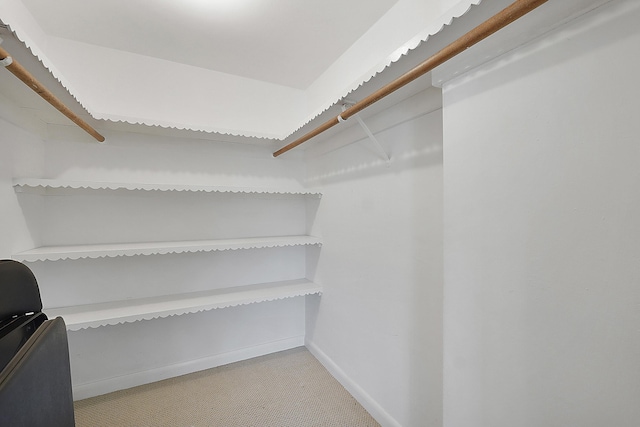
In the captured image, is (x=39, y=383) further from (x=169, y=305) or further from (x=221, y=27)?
(x=221, y=27)

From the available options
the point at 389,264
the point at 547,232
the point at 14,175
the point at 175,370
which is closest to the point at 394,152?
the point at 389,264

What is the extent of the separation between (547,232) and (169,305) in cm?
203

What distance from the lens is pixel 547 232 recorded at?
0.74 m

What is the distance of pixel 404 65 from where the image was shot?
1043 millimetres

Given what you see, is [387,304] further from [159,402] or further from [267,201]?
[159,402]

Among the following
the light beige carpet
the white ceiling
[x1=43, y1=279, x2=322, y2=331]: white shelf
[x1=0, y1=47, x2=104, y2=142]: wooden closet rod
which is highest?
the white ceiling

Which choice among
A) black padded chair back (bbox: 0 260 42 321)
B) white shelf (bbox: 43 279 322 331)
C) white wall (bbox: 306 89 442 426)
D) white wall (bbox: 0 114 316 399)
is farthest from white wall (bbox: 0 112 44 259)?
white wall (bbox: 306 89 442 426)

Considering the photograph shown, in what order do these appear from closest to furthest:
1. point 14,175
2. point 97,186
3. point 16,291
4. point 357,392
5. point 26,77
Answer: point 16,291 → point 26,77 → point 14,175 → point 97,186 → point 357,392

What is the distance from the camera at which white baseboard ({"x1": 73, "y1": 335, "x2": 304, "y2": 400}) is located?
5.96 ft

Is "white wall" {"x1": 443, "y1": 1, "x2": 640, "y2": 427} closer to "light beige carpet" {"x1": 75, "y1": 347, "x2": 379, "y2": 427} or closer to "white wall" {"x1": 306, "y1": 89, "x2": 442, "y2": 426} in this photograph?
"white wall" {"x1": 306, "y1": 89, "x2": 442, "y2": 426}

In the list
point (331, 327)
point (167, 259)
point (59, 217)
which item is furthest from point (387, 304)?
point (59, 217)

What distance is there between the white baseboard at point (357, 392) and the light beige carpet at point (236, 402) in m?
0.03

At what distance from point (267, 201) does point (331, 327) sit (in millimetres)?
1147

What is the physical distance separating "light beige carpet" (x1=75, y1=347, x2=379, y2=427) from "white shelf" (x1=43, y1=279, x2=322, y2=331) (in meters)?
0.57
